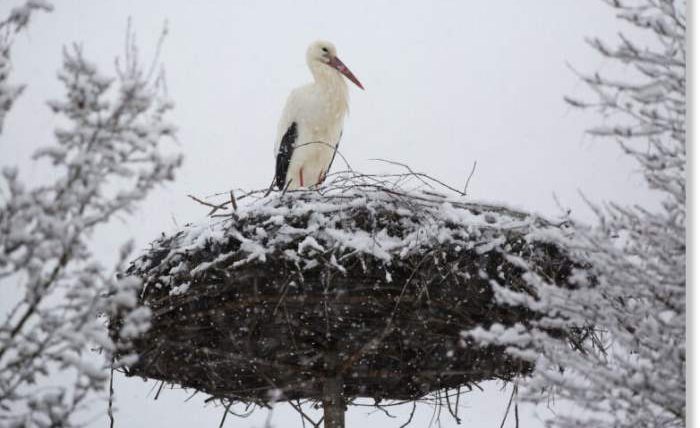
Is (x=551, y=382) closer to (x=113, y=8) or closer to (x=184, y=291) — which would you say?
(x=184, y=291)

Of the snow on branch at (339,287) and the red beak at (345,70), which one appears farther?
the red beak at (345,70)

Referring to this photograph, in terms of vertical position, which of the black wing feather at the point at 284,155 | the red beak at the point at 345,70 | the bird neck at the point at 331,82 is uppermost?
the red beak at the point at 345,70

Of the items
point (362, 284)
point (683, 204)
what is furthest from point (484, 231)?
point (683, 204)

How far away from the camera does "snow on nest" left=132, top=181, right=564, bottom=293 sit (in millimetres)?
2070

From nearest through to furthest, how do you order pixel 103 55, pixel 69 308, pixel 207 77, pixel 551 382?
pixel 69 308, pixel 551 382, pixel 103 55, pixel 207 77

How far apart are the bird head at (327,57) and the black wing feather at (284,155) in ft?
1.02

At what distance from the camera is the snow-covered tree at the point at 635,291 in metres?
1.43

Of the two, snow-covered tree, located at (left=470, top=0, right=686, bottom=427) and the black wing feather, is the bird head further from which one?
snow-covered tree, located at (left=470, top=0, right=686, bottom=427)

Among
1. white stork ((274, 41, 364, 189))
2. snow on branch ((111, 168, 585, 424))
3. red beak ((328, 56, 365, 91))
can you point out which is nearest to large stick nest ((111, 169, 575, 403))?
snow on branch ((111, 168, 585, 424))

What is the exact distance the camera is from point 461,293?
6.87 ft

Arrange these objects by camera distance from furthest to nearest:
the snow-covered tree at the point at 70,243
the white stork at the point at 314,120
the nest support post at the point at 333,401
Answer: the white stork at the point at 314,120 < the nest support post at the point at 333,401 < the snow-covered tree at the point at 70,243

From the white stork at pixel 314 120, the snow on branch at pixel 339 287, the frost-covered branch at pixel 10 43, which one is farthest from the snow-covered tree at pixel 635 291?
the white stork at pixel 314 120

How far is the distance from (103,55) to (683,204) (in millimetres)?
1407

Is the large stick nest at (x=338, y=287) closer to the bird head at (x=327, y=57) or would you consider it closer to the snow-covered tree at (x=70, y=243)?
the snow-covered tree at (x=70, y=243)
